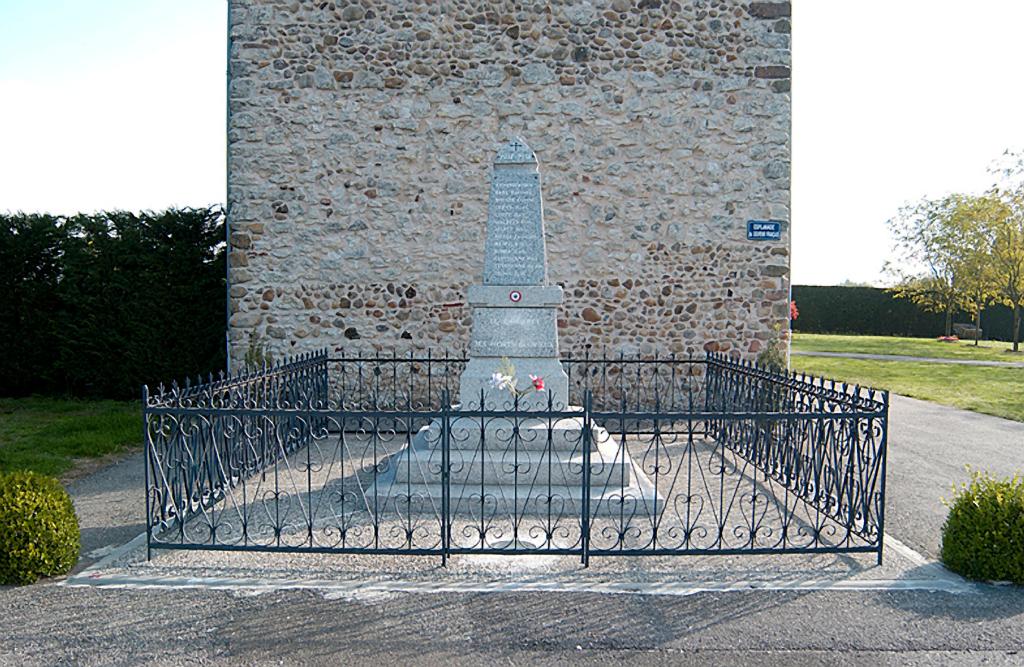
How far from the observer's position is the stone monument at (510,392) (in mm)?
5721

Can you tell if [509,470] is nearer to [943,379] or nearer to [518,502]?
[518,502]

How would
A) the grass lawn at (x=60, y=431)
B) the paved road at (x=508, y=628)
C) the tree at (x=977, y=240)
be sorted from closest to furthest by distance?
1. the paved road at (x=508, y=628)
2. the grass lawn at (x=60, y=431)
3. the tree at (x=977, y=240)

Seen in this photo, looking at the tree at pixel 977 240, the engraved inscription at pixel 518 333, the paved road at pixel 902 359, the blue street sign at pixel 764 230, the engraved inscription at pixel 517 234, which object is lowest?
the paved road at pixel 902 359

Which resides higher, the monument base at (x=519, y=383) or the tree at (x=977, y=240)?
the tree at (x=977, y=240)

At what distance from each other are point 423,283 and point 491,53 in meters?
3.02

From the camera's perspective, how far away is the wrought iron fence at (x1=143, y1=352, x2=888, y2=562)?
183 inches

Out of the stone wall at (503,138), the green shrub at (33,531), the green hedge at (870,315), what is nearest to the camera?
the green shrub at (33,531)

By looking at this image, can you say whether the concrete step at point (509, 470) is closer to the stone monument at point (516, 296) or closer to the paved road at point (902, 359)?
the stone monument at point (516, 296)

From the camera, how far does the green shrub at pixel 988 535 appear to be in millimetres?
4184

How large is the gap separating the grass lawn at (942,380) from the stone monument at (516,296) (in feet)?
25.7

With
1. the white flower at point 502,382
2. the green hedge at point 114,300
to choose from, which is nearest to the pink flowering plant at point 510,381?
the white flower at point 502,382

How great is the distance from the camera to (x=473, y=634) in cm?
358

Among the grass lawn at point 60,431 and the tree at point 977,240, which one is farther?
the tree at point 977,240

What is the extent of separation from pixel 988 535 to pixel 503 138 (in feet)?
23.6
